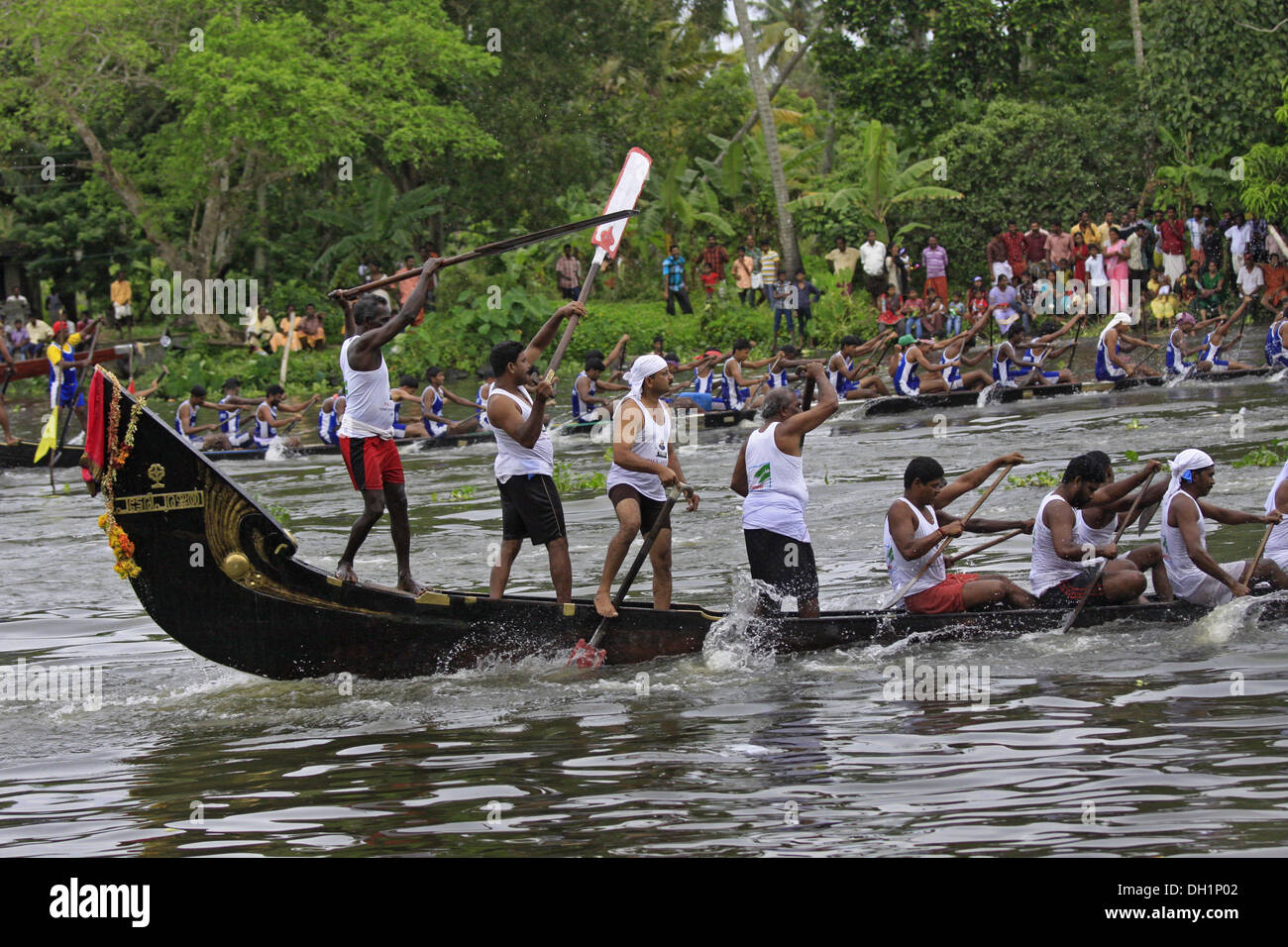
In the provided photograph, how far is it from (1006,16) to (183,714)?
1059 inches

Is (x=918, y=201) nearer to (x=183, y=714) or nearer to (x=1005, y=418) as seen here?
(x=1005, y=418)

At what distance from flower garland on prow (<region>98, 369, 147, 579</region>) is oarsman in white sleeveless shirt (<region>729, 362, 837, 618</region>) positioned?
11.7ft

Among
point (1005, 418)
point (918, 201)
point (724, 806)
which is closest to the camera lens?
point (724, 806)

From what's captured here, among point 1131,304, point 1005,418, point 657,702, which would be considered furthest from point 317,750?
point 1131,304

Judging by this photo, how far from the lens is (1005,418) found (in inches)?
862

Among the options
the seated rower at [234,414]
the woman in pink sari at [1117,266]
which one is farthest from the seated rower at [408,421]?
the woman in pink sari at [1117,266]

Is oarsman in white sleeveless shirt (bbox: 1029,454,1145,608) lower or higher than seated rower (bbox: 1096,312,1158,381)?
lower

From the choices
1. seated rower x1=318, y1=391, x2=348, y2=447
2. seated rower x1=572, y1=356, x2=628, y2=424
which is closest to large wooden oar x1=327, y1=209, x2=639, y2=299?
seated rower x1=572, y1=356, x2=628, y2=424

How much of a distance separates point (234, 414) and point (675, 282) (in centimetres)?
1102

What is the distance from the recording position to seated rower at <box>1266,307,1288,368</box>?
Answer: 883 inches

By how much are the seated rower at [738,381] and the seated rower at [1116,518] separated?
39.5 ft

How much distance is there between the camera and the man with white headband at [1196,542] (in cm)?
984

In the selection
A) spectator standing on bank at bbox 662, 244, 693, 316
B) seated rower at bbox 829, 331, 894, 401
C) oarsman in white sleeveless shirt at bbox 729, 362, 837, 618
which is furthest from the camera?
spectator standing on bank at bbox 662, 244, 693, 316

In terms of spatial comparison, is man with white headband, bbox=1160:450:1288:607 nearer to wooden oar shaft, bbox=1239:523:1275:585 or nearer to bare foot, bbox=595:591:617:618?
wooden oar shaft, bbox=1239:523:1275:585
